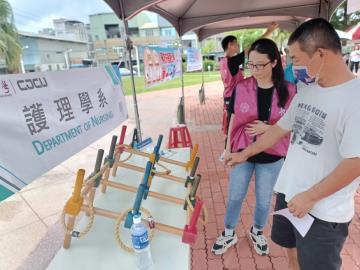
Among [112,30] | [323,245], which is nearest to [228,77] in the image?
[323,245]

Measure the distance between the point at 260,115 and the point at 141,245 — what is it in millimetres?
1158

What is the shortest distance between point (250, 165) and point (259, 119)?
1.11 feet

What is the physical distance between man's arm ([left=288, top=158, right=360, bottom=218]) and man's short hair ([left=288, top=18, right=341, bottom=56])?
412 millimetres

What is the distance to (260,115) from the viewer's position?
188 centimetres

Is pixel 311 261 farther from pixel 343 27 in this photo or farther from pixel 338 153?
pixel 343 27

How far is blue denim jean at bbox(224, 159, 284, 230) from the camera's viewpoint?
1972 millimetres

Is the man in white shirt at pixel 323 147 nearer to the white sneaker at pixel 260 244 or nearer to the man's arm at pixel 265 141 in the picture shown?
the man's arm at pixel 265 141

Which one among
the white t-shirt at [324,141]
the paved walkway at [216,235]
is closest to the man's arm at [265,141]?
the white t-shirt at [324,141]

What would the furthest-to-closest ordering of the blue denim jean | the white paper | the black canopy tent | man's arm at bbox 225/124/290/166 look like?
the black canopy tent < the blue denim jean < man's arm at bbox 225/124/290/166 < the white paper

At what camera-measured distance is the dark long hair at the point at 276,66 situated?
179 cm

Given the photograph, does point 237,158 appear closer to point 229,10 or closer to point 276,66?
point 276,66

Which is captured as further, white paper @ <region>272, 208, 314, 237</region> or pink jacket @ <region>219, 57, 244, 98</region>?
pink jacket @ <region>219, 57, 244, 98</region>

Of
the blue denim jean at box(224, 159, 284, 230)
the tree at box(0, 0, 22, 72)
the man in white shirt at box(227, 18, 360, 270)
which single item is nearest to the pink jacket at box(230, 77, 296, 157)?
the blue denim jean at box(224, 159, 284, 230)

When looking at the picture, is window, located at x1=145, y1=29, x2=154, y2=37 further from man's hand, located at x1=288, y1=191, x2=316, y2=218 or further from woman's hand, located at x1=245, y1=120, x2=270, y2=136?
man's hand, located at x1=288, y1=191, x2=316, y2=218
